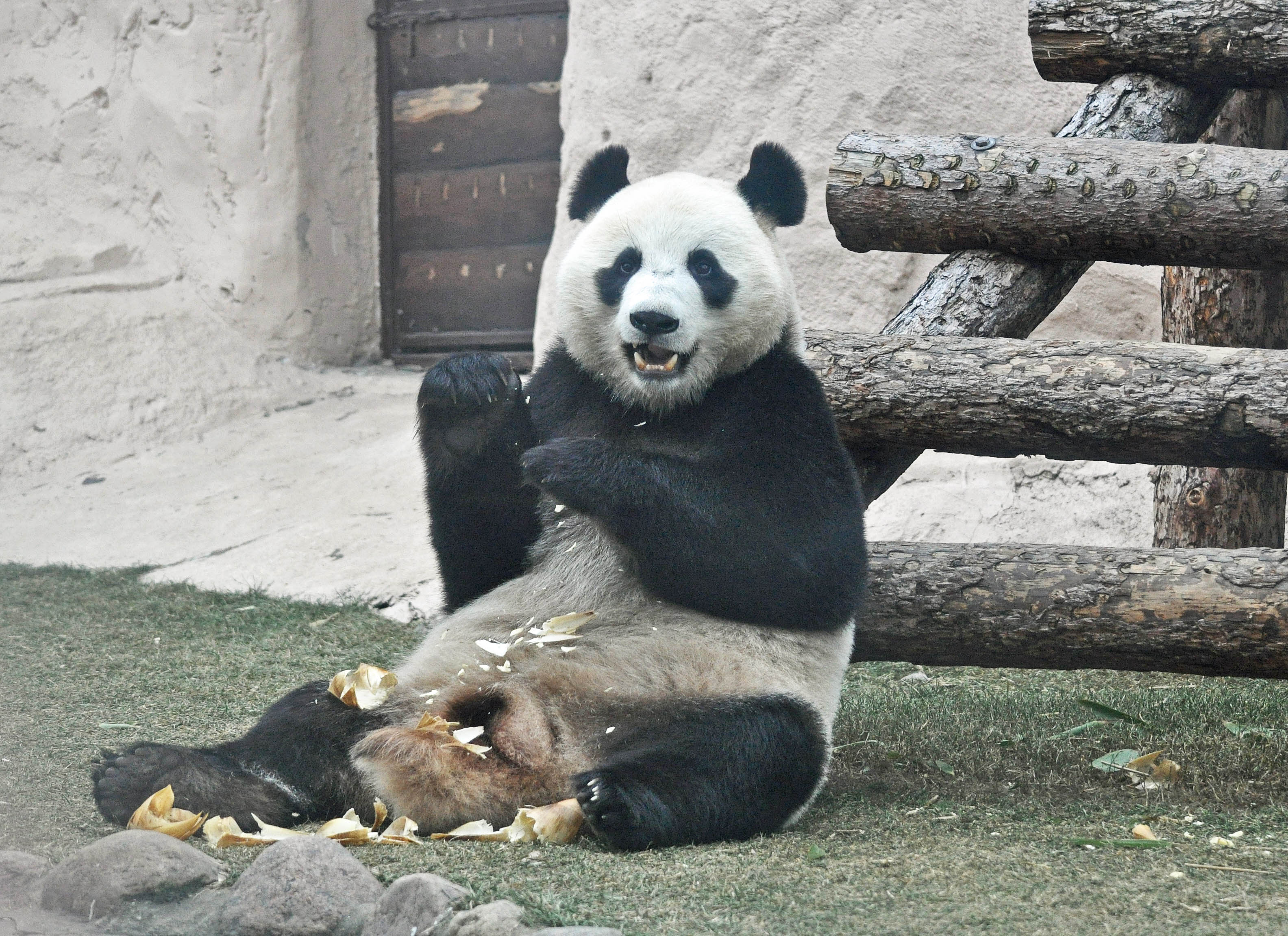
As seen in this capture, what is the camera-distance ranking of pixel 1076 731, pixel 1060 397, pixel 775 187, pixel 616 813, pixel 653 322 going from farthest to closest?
pixel 1076 731
pixel 1060 397
pixel 775 187
pixel 653 322
pixel 616 813

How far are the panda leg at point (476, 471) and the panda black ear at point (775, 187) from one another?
70 centimetres

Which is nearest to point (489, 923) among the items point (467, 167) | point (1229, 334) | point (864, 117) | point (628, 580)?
point (628, 580)

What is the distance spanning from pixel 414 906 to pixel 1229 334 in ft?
10.9

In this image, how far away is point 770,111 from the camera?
19.7 ft

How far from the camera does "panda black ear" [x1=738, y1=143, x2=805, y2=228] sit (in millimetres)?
3016

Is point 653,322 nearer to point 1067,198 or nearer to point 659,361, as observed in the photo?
point 659,361

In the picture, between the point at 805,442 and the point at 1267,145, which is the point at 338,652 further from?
the point at 1267,145

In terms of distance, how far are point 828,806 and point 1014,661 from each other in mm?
776

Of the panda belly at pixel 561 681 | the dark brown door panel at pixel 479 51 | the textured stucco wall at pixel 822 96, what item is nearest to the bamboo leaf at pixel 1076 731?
the panda belly at pixel 561 681

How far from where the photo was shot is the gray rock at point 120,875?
1.91 metres

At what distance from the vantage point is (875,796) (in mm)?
2895

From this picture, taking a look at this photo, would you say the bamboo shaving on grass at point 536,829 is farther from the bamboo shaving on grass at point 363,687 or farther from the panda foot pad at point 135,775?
the panda foot pad at point 135,775

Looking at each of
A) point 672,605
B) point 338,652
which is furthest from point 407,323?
point 672,605

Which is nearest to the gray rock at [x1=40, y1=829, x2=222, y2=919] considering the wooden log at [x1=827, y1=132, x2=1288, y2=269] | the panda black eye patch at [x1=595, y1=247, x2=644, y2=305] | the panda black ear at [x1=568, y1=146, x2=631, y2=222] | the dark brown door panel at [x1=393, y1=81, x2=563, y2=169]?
the panda black eye patch at [x1=595, y1=247, x2=644, y2=305]
